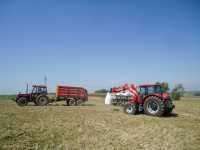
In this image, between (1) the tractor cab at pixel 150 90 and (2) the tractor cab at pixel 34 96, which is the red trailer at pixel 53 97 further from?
(1) the tractor cab at pixel 150 90

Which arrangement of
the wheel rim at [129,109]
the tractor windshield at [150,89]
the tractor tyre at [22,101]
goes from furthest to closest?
the tractor tyre at [22,101] < the wheel rim at [129,109] < the tractor windshield at [150,89]

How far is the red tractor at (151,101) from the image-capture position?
1132 cm

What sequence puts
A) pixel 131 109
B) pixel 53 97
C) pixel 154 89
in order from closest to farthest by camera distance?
1. pixel 154 89
2. pixel 131 109
3. pixel 53 97

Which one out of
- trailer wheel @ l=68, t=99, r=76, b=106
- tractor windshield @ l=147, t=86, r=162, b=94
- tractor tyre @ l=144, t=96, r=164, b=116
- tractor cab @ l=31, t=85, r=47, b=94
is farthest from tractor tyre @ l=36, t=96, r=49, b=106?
tractor windshield @ l=147, t=86, r=162, b=94

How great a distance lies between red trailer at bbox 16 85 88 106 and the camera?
60.3 ft

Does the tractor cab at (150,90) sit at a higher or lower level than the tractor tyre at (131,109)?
higher

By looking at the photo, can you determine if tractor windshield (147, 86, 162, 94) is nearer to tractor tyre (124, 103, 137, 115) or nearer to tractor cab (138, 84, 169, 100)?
tractor cab (138, 84, 169, 100)

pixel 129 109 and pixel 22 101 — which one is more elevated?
pixel 22 101

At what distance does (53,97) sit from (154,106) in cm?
1121

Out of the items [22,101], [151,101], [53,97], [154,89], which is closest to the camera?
[151,101]

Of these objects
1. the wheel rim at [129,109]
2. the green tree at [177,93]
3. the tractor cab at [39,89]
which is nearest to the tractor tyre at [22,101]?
the tractor cab at [39,89]

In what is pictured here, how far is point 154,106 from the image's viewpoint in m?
11.8

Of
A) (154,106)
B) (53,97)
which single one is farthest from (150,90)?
(53,97)

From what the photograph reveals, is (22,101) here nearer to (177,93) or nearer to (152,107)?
(152,107)
